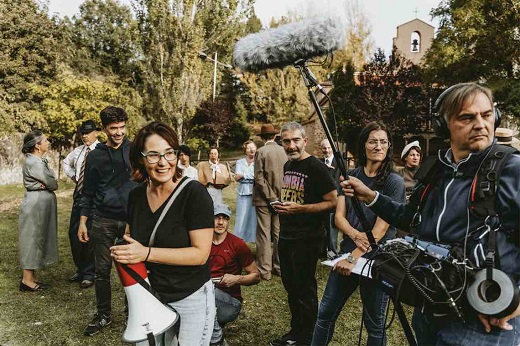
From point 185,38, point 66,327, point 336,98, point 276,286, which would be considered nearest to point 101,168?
point 66,327

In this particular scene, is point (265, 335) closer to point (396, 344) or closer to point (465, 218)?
point (396, 344)

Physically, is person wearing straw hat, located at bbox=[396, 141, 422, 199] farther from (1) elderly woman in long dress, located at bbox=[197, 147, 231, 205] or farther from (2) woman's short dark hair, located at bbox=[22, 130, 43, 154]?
(2) woman's short dark hair, located at bbox=[22, 130, 43, 154]

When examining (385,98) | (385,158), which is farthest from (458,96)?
(385,98)

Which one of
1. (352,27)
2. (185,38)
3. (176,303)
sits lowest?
(176,303)

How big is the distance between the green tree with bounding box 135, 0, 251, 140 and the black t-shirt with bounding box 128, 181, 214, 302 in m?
21.9

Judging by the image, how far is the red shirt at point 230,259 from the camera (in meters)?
3.88

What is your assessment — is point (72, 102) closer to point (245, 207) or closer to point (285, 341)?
point (245, 207)

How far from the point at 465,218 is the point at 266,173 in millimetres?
4344

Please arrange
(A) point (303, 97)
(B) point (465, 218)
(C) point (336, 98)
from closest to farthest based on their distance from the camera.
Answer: (B) point (465, 218), (C) point (336, 98), (A) point (303, 97)

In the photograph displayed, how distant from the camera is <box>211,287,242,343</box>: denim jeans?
3.61 m

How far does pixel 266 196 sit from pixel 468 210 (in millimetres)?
4292

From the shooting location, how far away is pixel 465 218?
1.83m

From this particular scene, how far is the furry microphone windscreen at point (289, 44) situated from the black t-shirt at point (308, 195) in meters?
1.50

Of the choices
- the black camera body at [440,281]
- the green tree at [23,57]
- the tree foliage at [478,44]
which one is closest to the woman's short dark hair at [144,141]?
the black camera body at [440,281]
